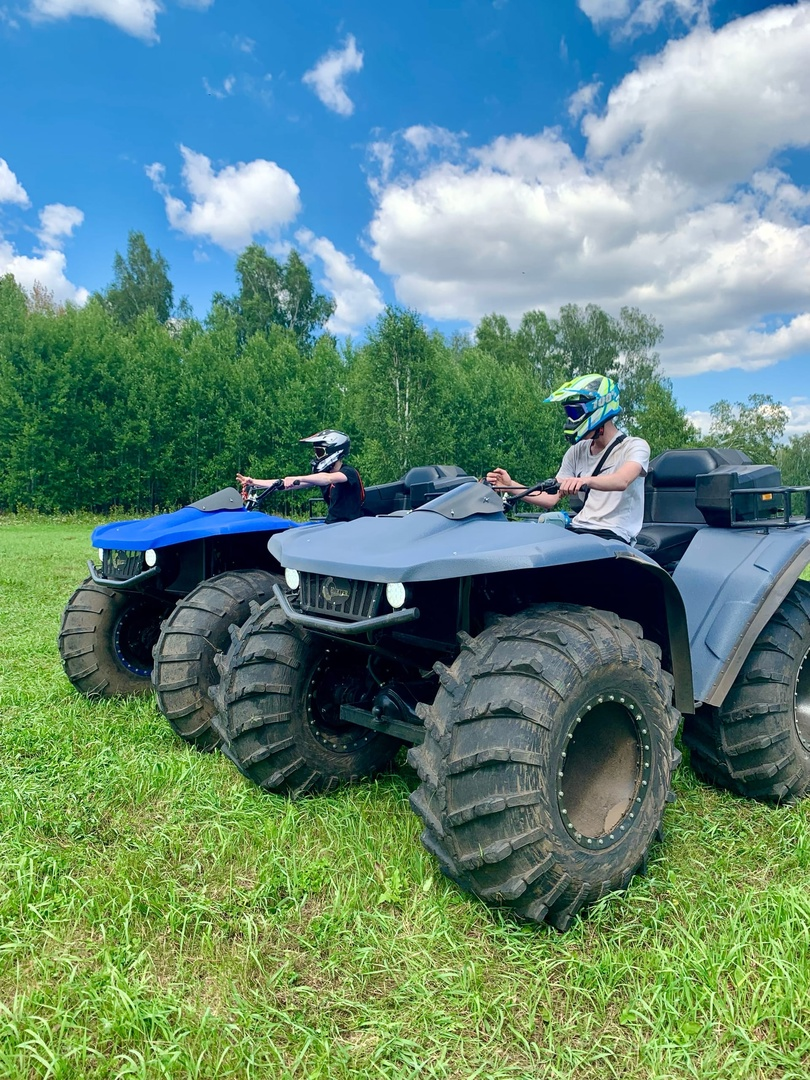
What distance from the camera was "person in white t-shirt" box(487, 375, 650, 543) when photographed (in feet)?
10.9

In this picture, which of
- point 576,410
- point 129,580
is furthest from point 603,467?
point 129,580

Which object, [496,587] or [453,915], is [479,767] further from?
[496,587]

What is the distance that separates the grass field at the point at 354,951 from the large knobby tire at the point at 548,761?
0.20 m

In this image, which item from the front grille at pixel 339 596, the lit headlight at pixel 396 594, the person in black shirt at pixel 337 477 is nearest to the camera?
the lit headlight at pixel 396 594

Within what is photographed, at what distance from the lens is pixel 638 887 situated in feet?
8.45

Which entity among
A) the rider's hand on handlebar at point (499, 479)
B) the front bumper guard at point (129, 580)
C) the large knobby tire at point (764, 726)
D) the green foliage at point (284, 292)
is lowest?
the large knobby tire at point (764, 726)

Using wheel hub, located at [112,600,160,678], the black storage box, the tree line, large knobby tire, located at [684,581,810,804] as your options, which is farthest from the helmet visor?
the tree line

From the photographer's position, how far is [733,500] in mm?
3617

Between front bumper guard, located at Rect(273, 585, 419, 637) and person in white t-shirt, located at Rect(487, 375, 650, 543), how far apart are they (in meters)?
1.07

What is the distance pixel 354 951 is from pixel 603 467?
2.31 metres

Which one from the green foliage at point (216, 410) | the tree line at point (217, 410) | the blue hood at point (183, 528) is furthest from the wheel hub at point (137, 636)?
the tree line at point (217, 410)

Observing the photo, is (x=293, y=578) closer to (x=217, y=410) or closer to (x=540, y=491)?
(x=540, y=491)

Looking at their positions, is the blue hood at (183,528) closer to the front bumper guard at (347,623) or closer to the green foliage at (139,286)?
the front bumper guard at (347,623)

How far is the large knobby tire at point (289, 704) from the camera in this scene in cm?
307
